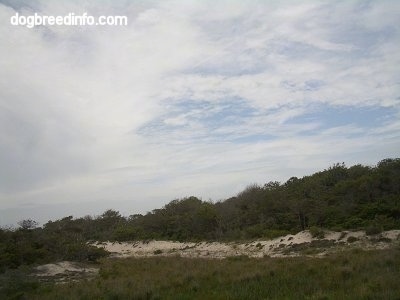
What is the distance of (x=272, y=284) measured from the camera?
11.7 m

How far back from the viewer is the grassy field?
33.3ft

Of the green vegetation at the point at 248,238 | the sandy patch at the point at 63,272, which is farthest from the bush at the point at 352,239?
the sandy patch at the point at 63,272

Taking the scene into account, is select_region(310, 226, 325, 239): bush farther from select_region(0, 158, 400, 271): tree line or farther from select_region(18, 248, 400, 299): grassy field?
select_region(18, 248, 400, 299): grassy field

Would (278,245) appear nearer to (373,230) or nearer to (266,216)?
(373,230)

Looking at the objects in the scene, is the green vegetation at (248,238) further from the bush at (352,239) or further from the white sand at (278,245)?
the bush at (352,239)

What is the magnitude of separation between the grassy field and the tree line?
31.9 ft

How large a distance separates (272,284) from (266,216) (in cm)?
2446

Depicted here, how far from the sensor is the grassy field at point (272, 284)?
10.2 meters

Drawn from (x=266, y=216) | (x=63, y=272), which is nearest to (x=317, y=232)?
(x=266, y=216)

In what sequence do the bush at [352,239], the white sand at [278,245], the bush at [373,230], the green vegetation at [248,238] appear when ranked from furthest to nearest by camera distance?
the bush at [373,230] < the bush at [352,239] < the white sand at [278,245] < the green vegetation at [248,238]

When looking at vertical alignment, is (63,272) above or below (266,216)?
below

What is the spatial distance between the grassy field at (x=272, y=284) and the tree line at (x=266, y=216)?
9735 millimetres

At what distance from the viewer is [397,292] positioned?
Answer: 9.18 metres

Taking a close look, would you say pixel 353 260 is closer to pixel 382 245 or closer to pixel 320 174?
pixel 382 245
